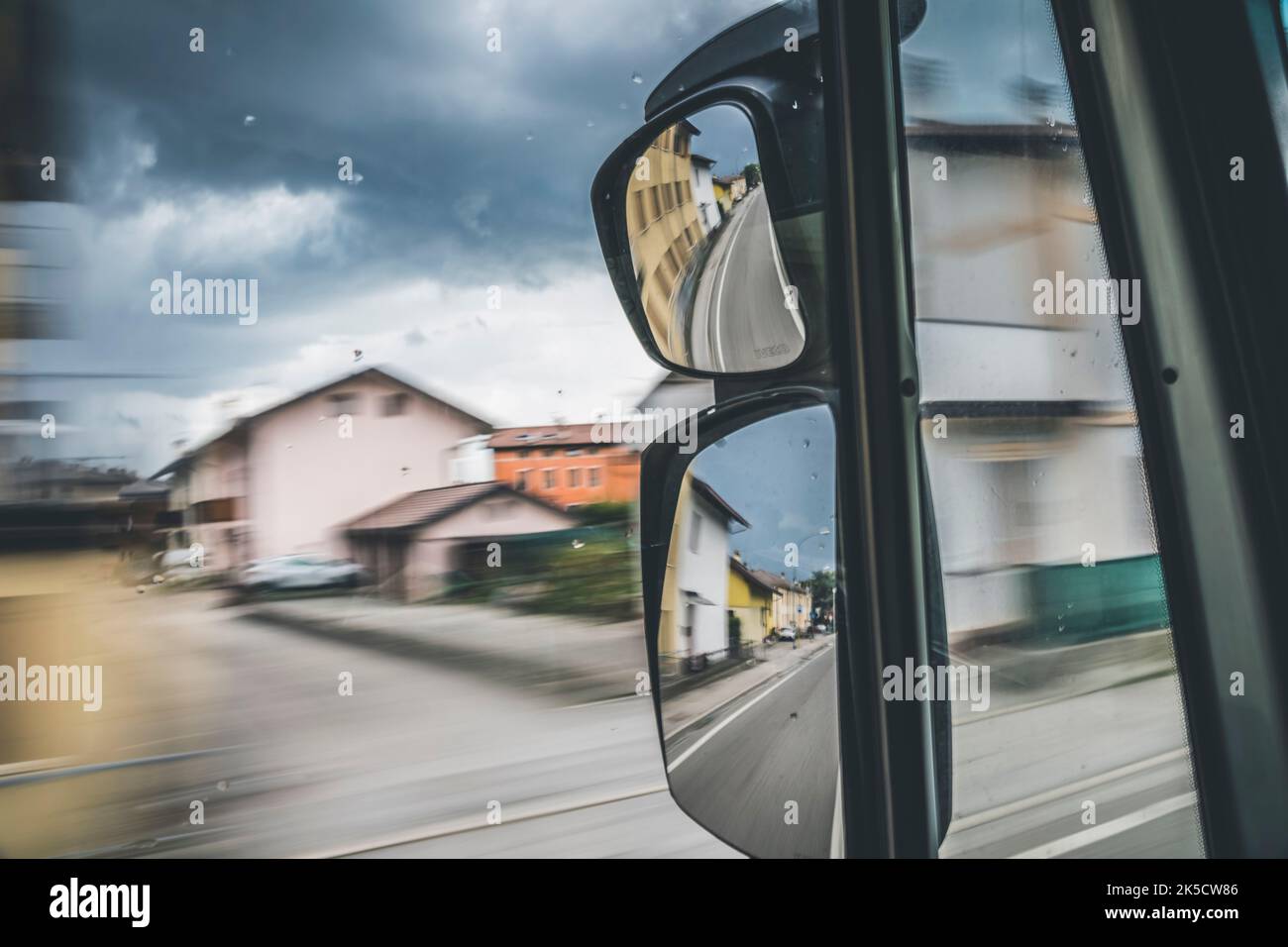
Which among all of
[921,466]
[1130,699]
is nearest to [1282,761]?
[1130,699]

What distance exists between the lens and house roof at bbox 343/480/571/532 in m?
1.24

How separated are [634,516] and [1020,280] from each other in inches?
28.0

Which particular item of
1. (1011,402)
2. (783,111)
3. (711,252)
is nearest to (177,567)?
(711,252)

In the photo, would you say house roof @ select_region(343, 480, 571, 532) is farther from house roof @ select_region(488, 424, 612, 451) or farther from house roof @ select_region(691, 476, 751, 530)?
house roof @ select_region(691, 476, 751, 530)

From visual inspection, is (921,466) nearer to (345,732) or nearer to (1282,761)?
(1282,761)

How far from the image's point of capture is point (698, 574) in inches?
48.9

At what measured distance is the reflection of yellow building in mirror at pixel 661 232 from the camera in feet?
4.21

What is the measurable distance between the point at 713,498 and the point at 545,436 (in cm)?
29

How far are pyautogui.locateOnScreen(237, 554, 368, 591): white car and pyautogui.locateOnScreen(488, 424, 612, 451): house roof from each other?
30cm

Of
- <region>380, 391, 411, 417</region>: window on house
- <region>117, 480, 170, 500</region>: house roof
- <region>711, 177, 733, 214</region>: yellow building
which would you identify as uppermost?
<region>711, 177, 733, 214</region>: yellow building

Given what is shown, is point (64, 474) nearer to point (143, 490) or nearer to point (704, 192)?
point (143, 490)

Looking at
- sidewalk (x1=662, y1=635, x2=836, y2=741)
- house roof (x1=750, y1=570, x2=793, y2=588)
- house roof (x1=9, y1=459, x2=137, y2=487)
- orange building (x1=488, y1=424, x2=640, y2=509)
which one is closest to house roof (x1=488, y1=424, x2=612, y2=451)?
orange building (x1=488, y1=424, x2=640, y2=509)

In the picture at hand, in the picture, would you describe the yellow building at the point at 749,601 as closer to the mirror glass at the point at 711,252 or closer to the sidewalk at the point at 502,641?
the sidewalk at the point at 502,641
